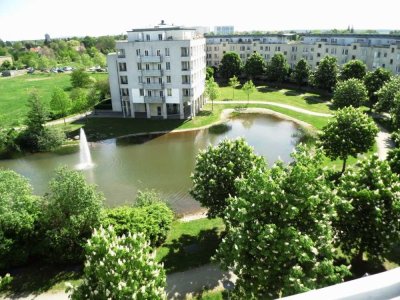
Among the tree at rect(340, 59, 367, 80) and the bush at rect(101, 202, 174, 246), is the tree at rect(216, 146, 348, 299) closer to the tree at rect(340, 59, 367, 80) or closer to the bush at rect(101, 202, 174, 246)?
the bush at rect(101, 202, 174, 246)

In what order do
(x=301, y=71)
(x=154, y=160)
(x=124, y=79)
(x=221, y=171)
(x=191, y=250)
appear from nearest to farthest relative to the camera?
(x=221, y=171) → (x=191, y=250) → (x=154, y=160) → (x=124, y=79) → (x=301, y=71)

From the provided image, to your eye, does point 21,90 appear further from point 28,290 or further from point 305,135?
point 28,290

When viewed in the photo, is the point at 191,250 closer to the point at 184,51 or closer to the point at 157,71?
the point at 157,71

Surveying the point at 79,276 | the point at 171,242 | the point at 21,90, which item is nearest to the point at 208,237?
the point at 171,242

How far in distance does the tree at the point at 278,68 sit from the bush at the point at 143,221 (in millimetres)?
68147

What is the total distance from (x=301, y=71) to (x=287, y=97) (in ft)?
39.9

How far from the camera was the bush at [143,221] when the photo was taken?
2356 centimetres

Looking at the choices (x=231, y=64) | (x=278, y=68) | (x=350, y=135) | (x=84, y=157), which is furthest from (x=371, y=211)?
(x=231, y=64)

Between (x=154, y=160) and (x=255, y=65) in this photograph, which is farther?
(x=255, y=65)

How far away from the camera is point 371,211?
728 inches

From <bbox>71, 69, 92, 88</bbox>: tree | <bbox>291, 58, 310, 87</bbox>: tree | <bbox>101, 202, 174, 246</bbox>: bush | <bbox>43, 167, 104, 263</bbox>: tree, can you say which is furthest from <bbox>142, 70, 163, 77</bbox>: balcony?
<bbox>291, 58, 310, 87</bbox>: tree

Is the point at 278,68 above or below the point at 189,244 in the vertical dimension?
above

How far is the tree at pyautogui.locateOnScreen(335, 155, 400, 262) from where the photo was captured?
59.8ft

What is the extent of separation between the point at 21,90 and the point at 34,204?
8170 centimetres
